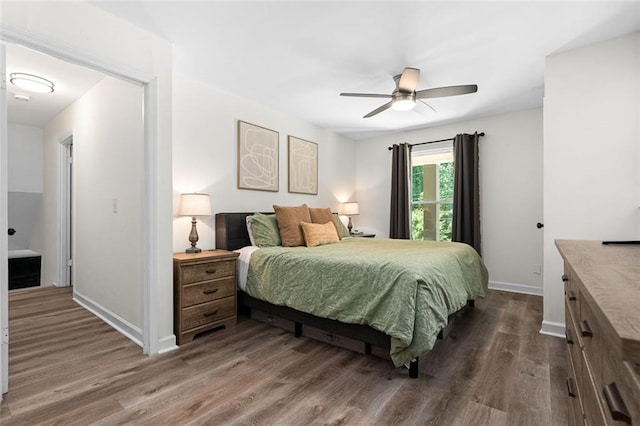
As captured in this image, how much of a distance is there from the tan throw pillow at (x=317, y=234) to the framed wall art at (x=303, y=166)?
1134 millimetres

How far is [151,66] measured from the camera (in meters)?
2.35

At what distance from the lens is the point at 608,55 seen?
2.46m

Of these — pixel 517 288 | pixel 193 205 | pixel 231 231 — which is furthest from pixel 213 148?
pixel 517 288

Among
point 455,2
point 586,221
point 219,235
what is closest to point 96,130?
point 219,235

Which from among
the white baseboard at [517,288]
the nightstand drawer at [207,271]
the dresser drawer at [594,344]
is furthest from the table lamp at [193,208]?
the white baseboard at [517,288]

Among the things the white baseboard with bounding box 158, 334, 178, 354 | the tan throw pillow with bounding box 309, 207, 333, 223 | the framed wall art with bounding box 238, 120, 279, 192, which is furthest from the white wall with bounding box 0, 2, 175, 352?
the tan throw pillow with bounding box 309, 207, 333, 223

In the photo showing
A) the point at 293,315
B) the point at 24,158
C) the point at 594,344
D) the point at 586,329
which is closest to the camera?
the point at 594,344

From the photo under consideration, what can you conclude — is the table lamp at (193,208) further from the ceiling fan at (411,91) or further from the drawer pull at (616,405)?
the drawer pull at (616,405)

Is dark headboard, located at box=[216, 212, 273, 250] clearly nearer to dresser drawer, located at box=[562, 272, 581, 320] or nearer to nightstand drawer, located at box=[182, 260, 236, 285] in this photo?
nightstand drawer, located at box=[182, 260, 236, 285]

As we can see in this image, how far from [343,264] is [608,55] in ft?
8.84

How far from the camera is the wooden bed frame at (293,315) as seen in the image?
2168mm

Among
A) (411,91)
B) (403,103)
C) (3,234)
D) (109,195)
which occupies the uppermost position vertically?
(411,91)

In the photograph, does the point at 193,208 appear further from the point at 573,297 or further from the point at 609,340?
the point at 609,340

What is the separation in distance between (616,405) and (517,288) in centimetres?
425
